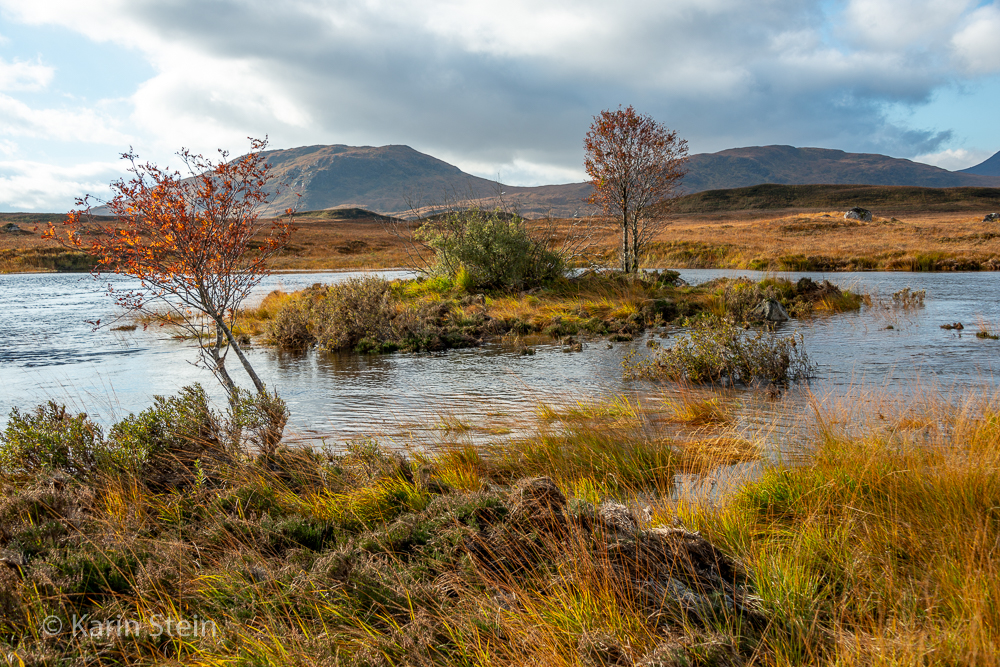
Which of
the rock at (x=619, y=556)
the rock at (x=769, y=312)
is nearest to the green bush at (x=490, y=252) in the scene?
the rock at (x=769, y=312)

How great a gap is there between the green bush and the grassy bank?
41.7ft

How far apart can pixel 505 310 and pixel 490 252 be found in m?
2.47

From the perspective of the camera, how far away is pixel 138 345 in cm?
1486

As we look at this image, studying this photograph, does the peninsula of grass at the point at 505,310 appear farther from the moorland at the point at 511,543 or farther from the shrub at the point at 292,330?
the moorland at the point at 511,543

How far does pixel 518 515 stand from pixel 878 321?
14392 millimetres

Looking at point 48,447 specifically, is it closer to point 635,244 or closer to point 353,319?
point 353,319

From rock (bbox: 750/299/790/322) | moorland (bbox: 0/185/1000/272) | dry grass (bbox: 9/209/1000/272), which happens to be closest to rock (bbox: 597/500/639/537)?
moorland (bbox: 0/185/1000/272)

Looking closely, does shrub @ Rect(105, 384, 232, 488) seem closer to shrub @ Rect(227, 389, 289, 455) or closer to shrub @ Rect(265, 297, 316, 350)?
shrub @ Rect(227, 389, 289, 455)

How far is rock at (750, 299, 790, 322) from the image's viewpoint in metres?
15.1

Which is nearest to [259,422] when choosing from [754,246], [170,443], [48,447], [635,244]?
[170,443]

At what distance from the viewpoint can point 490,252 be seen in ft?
56.6

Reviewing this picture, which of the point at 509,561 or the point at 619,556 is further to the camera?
the point at 509,561

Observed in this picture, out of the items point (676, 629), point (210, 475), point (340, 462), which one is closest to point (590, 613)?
point (676, 629)

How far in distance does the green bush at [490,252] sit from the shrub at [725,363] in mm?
8465
